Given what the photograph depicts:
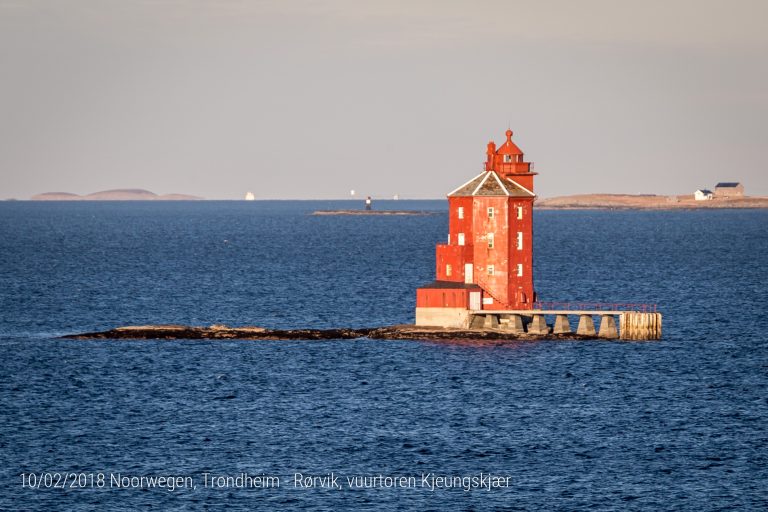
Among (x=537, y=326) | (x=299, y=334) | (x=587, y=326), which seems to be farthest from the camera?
(x=299, y=334)

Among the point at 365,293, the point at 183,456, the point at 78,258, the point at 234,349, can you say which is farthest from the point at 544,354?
→ the point at 78,258

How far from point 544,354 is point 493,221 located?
32.0ft

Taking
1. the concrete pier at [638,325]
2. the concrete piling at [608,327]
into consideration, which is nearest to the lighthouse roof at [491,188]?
the concrete piling at [608,327]

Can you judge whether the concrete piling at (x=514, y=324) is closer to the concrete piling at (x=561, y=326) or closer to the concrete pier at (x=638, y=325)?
the concrete piling at (x=561, y=326)

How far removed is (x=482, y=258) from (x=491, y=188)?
15.7 feet

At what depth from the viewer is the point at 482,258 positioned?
92.2 metres

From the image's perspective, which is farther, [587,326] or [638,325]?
[587,326]

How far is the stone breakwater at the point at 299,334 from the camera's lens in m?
91.2

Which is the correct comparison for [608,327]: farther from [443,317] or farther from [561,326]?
[443,317]

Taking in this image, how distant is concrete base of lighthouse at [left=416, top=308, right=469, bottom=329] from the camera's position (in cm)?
9138

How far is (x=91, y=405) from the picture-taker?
73.9 meters

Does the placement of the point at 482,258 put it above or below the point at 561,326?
above

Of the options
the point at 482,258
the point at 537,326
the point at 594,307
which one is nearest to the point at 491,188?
the point at 482,258

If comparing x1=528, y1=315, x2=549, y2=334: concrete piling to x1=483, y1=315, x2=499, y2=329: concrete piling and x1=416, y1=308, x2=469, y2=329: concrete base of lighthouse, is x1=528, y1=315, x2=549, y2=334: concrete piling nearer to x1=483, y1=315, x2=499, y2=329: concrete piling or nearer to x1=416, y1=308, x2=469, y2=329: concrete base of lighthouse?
x1=483, y1=315, x2=499, y2=329: concrete piling
